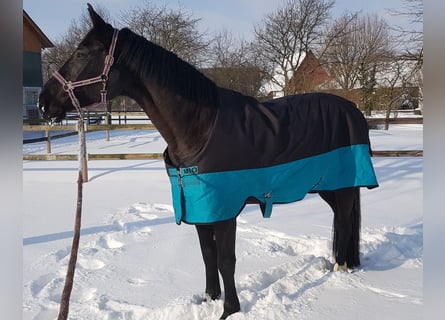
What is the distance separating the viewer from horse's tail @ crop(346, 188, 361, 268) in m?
2.78

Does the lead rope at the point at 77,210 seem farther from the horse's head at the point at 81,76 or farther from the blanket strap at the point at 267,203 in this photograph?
the blanket strap at the point at 267,203

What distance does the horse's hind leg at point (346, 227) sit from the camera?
270 cm

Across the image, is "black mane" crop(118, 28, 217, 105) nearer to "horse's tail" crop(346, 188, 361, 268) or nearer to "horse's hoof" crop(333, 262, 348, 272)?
"horse's tail" crop(346, 188, 361, 268)

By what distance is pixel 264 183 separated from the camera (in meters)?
2.15

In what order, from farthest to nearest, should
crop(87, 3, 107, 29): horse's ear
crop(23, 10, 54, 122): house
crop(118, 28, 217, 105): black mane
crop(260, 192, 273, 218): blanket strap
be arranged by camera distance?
crop(23, 10, 54, 122): house < crop(260, 192, 273, 218): blanket strap < crop(118, 28, 217, 105): black mane < crop(87, 3, 107, 29): horse's ear

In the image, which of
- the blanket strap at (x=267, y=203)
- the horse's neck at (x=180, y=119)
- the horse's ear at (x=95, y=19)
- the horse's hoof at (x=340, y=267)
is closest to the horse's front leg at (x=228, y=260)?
the blanket strap at (x=267, y=203)

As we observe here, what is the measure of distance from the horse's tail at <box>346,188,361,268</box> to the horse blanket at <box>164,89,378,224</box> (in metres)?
0.30

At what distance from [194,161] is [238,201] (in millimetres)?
356

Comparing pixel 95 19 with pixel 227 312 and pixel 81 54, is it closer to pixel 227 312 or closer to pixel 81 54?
pixel 81 54

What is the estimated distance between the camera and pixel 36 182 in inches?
244

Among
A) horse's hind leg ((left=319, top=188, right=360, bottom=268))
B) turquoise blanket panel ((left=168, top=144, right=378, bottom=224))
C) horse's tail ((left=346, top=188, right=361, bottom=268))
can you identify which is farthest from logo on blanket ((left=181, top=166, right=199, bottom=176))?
horse's tail ((left=346, top=188, right=361, bottom=268))

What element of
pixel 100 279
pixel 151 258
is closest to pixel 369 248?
pixel 151 258

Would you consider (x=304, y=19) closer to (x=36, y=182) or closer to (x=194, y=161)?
(x=36, y=182)

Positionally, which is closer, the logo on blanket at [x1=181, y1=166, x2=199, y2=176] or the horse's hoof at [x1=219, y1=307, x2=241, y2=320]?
the logo on blanket at [x1=181, y1=166, x2=199, y2=176]
